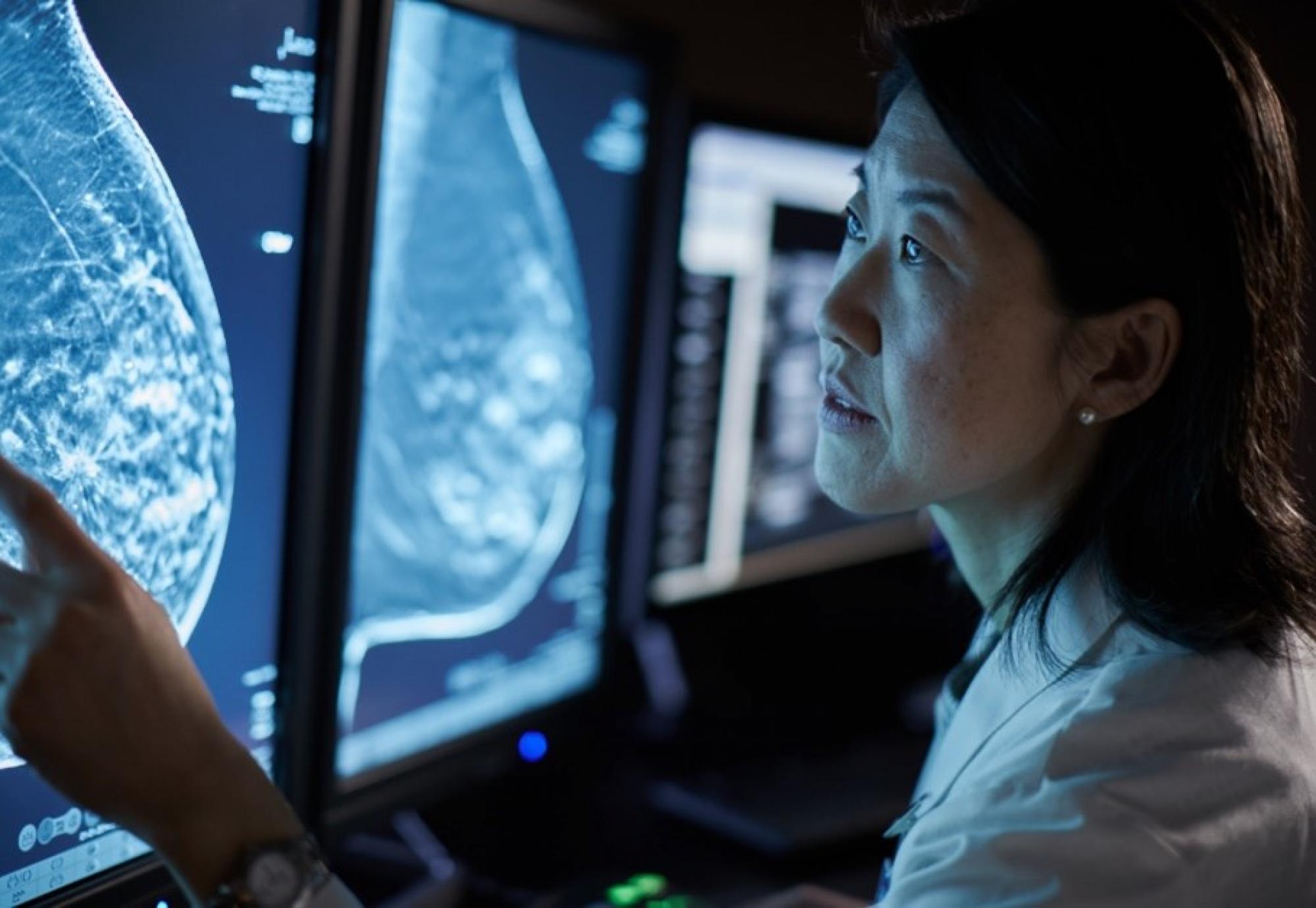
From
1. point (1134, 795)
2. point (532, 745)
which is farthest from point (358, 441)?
point (1134, 795)

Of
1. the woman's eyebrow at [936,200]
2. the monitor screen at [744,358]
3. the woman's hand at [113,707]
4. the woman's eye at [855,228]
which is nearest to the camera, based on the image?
the woman's hand at [113,707]

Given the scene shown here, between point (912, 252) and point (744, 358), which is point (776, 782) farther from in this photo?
point (912, 252)

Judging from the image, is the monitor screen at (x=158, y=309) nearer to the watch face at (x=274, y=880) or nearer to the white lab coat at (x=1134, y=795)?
the watch face at (x=274, y=880)

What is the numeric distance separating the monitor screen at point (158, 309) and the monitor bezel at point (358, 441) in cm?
5

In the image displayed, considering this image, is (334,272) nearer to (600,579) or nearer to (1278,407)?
(600,579)

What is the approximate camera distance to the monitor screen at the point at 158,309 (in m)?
0.64

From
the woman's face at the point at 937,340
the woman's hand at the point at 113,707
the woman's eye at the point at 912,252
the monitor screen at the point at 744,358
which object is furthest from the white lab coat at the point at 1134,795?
the monitor screen at the point at 744,358

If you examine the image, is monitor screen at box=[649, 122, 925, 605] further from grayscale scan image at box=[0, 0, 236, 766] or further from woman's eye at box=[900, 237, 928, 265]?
grayscale scan image at box=[0, 0, 236, 766]

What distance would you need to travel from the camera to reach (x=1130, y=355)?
85 cm

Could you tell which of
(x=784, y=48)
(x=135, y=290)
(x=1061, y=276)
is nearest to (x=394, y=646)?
(x=135, y=290)

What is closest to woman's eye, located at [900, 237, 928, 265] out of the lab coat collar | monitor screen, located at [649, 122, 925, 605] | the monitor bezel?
the lab coat collar

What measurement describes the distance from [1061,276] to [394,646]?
1.73 feet

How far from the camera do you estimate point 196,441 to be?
749 mm

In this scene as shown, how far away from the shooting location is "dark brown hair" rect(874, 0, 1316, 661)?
80 centimetres
